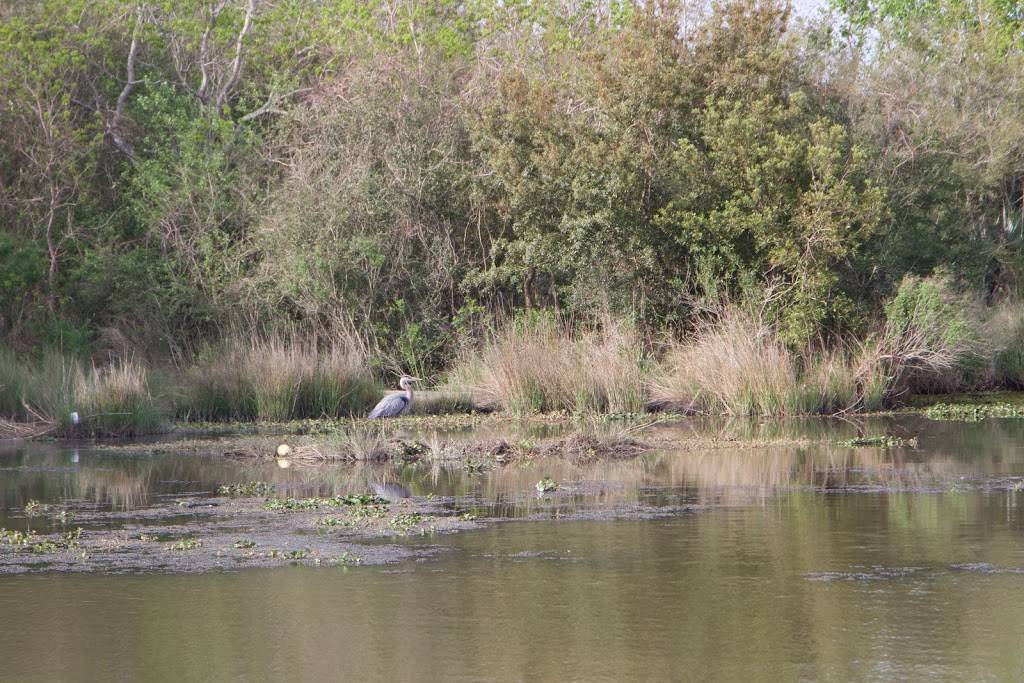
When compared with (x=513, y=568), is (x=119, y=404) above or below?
above

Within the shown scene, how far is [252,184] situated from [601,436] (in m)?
12.9

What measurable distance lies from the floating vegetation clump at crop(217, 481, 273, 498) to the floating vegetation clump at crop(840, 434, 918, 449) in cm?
649

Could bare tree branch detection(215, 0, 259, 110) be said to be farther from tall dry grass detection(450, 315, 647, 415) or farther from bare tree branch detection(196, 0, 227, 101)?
tall dry grass detection(450, 315, 647, 415)

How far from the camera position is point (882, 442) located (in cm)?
1529

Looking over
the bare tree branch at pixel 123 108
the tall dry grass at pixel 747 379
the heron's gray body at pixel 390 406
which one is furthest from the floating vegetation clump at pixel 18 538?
the bare tree branch at pixel 123 108

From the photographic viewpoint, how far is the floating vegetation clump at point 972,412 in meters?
18.6

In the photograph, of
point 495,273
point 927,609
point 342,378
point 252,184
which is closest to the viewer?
point 927,609

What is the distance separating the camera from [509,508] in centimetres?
1088

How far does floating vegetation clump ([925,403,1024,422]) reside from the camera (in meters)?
18.6

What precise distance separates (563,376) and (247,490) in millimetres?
8027

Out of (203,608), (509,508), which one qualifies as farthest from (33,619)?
(509,508)

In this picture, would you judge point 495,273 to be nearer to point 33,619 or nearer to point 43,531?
point 43,531

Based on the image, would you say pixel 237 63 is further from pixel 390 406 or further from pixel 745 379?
pixel 745 379

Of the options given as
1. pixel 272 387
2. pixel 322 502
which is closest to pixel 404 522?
pixel 322 502
